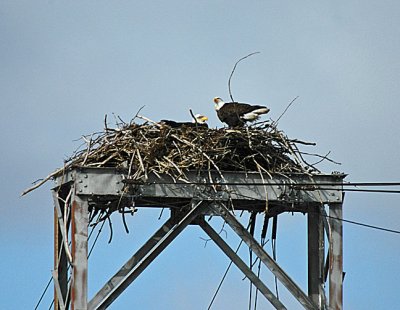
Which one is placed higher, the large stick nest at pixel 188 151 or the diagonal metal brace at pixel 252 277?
the large stick nest at pixel 188 151

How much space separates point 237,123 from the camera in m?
17.5

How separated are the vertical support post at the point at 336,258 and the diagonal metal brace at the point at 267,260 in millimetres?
305

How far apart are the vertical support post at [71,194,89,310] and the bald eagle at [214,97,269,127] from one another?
319 centimetres

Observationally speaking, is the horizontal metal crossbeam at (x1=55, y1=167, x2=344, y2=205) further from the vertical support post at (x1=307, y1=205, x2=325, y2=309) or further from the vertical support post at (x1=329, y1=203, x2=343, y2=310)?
the vertical support post at (x1=307, y1=205, x2=325, y2=309)

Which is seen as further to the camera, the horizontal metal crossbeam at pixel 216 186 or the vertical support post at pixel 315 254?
the vertical support post at pixel 315 254

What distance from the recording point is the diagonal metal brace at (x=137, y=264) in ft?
48.2

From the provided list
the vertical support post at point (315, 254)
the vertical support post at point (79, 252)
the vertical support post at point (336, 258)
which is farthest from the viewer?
the vertical support post at point (315, 254)

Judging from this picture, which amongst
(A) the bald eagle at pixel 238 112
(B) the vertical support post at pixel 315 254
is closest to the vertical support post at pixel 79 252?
(B) the vertical support post at pixel 315 254

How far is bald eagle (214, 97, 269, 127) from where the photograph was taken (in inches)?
676

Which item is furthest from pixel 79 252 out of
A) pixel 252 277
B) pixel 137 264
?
pixel 252 277

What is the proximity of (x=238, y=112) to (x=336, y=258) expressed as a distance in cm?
294

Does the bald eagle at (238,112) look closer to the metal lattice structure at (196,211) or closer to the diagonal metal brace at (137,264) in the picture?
the metal lattice structure at (196,211)

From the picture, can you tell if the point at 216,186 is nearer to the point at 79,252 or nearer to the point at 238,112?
the point at 79,252

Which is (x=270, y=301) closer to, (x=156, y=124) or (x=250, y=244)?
(x=250, y=244)
